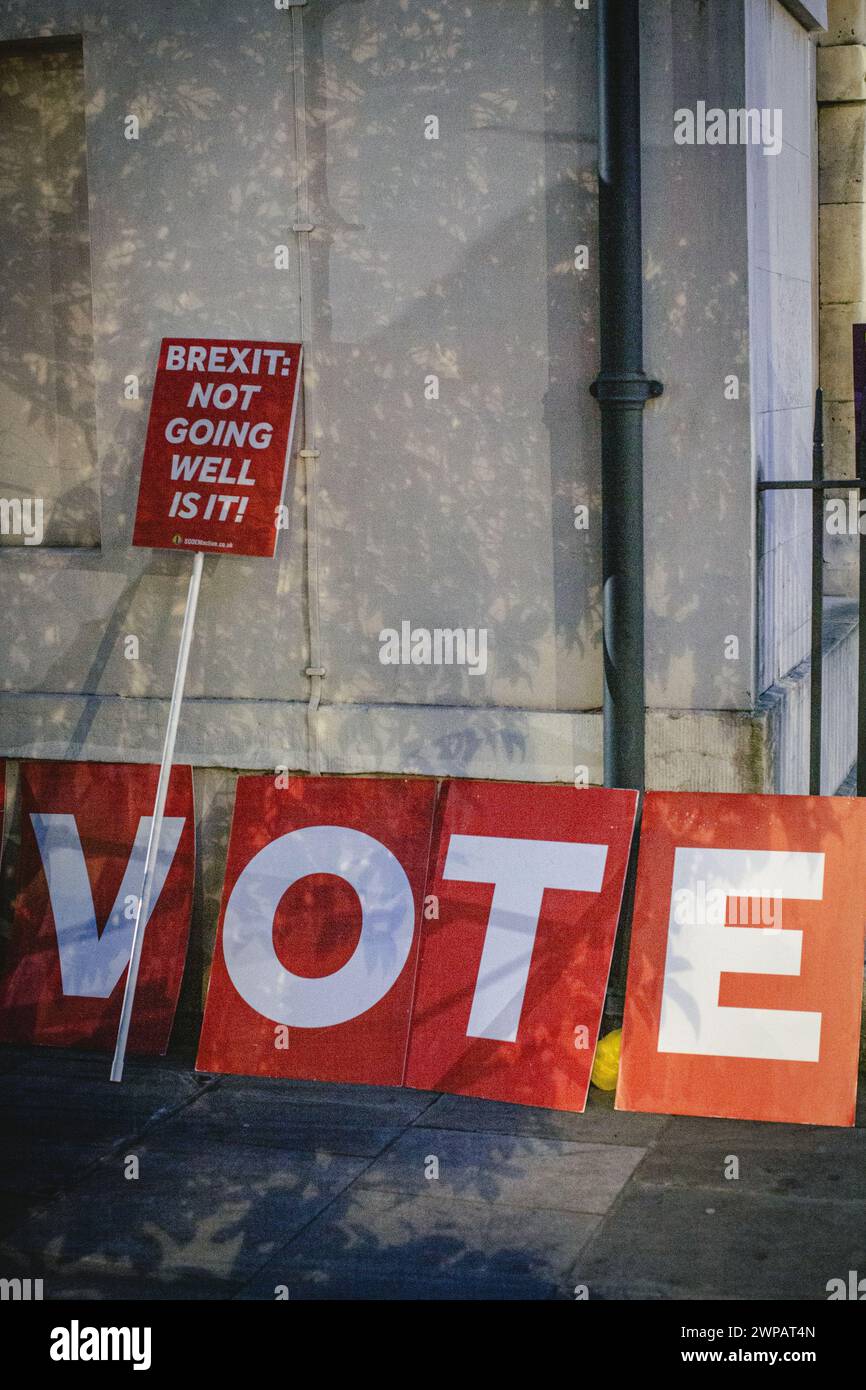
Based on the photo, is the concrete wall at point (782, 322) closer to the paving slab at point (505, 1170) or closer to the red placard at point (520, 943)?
the red placard at point (520, 943)

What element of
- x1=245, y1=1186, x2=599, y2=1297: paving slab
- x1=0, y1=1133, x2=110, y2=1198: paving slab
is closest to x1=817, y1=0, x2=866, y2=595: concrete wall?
x1=245, y1=1186, x2=599, y2=1297: paving slab

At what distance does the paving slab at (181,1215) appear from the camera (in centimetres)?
461

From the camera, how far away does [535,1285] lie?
14.4 ft

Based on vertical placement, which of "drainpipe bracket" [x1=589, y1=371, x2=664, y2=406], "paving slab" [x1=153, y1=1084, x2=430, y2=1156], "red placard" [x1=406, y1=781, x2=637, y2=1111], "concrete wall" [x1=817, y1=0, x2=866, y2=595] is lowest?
"paving slab" [x1=153, y1=1084, x2=430, y2=1156]


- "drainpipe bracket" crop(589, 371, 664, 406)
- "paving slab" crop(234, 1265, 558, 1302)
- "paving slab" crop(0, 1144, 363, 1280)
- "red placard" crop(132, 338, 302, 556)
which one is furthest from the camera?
"red placard" crop(132, 338, 302, 556)

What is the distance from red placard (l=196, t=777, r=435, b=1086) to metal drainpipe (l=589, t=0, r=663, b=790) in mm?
808

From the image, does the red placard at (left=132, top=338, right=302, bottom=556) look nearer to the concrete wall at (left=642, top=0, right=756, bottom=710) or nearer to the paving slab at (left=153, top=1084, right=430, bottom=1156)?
the concrete wall at (left=642, top=0, right=756, bottom=710)

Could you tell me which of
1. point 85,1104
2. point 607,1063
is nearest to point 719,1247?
point 607,1063

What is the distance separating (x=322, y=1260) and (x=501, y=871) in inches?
66.9

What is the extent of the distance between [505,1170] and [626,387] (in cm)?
268

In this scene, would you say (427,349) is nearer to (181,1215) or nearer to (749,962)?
(749,962)

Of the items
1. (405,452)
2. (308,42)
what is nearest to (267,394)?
(405,452)

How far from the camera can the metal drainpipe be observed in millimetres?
5633
